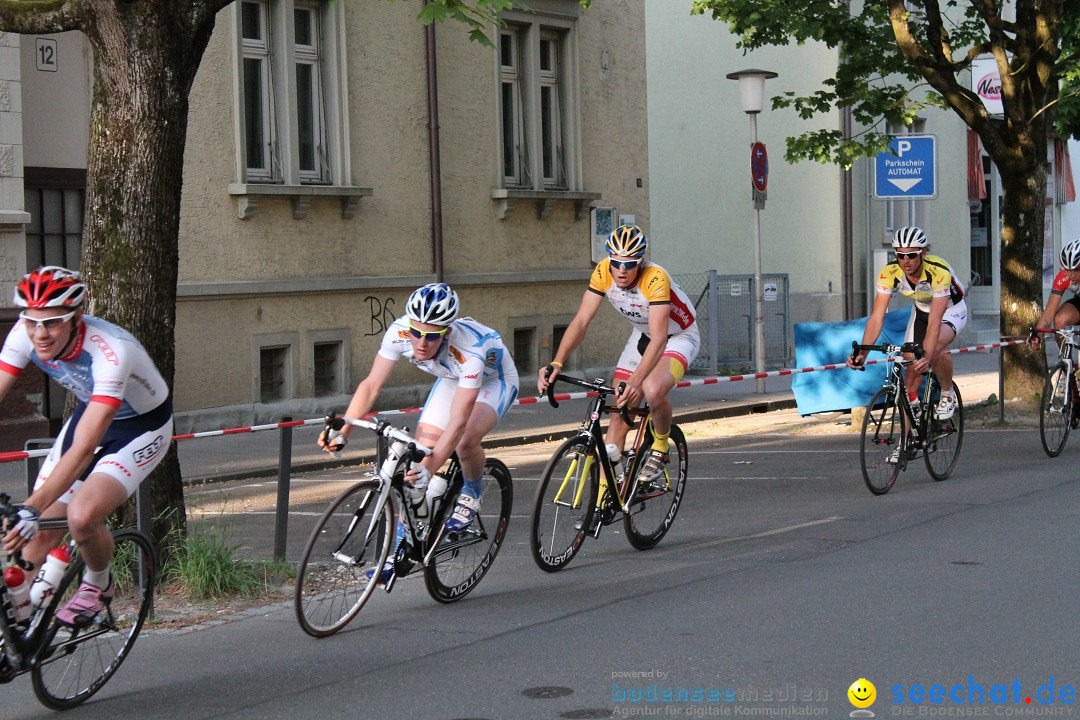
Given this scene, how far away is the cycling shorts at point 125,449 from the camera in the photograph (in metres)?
5.72

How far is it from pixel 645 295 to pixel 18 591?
165 inches

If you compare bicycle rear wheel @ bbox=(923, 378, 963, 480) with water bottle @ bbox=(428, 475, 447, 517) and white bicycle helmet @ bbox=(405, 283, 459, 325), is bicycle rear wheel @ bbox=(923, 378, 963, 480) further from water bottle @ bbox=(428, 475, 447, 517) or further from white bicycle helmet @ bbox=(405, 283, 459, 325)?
white bicycle helmet @ bbox=(405, 283, 459, 325)

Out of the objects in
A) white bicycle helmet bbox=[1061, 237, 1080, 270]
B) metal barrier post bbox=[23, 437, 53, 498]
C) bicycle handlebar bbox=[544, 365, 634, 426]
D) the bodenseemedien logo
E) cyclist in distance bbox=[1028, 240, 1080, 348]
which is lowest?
the bodenseemedien logo

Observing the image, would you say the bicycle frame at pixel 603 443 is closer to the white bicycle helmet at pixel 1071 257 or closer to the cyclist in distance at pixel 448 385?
→ the cyclist in distance at pixel 448 385

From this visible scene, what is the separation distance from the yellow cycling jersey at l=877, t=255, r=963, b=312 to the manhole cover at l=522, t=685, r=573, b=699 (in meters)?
6.15

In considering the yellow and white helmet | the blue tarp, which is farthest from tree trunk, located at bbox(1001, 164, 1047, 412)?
the yellow and white helmet

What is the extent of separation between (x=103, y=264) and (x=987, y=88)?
890 inches

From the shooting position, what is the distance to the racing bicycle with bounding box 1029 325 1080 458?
12.4 m

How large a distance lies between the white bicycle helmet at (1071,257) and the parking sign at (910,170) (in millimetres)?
4514

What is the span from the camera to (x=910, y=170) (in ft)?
56.1

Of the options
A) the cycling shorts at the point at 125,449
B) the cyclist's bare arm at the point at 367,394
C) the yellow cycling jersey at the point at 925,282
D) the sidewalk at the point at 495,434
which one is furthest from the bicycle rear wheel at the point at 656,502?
the sidewalk at the point at 495,434

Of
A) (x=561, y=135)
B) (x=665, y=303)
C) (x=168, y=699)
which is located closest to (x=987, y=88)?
(x=561, y=135)

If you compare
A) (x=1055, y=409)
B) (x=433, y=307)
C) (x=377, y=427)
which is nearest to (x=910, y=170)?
(x=1055, y=409)

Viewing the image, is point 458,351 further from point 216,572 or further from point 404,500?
point 216,572
